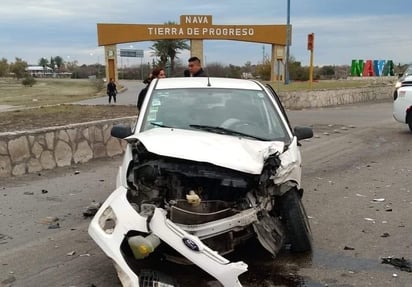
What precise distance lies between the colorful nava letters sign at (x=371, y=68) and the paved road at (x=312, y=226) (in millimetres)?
45237

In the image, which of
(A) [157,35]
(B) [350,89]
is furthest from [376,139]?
(A) [157,35]

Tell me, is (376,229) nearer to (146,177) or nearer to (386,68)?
(146,177)

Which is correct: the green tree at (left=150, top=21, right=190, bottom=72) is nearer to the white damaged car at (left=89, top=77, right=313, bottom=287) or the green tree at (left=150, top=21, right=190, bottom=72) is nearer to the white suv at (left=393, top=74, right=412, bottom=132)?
the white suv at (left=393, top=74, right=412, bottom=132)

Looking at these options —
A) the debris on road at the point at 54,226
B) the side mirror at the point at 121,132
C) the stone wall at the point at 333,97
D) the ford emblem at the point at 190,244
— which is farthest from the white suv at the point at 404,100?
the ford emblem at the point at 190,244

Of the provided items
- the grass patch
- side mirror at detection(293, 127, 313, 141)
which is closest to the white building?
the grass patch

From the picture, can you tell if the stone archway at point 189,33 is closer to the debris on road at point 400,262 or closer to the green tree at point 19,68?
the debris on road at point 400,262

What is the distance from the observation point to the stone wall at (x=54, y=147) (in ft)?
31.3

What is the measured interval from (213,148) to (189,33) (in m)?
50.6

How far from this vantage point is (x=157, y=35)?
54.0 meters

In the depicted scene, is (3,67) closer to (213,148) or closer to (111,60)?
(111,60)

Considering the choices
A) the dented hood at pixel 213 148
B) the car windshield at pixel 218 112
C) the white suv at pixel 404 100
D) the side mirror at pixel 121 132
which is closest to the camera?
the dented hood at pixel 213 148

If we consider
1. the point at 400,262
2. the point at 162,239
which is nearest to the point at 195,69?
the point at 400,262

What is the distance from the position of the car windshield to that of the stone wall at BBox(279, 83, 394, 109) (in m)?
20.6

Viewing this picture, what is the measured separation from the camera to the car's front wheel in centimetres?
523
